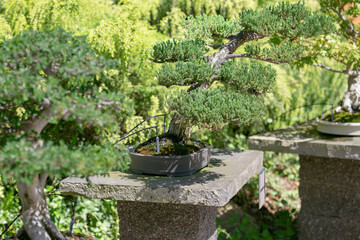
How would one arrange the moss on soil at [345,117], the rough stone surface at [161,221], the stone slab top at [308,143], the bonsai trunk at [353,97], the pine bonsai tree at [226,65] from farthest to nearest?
the bonsai trunk at [353,97]
the moss on soil at [345,117]
the stone slab top at [308,143]
the rough stone surface at [161,221]
the pine bonsai tree at [226,65]

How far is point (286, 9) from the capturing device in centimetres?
167

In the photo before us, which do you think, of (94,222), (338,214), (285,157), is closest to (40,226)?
(94,222)

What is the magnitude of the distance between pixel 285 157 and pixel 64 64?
12.7 feet

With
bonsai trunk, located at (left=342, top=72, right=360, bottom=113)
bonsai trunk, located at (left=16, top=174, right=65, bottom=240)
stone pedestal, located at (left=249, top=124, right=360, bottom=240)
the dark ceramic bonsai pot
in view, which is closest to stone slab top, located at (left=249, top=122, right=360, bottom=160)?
stone pedestal, located at (left=249, top=124, right=360, bottom=240)

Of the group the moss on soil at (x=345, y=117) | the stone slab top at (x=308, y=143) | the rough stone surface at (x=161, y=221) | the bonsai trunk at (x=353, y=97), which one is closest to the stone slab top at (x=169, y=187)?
the rough stone surface at (x=161, y=221)

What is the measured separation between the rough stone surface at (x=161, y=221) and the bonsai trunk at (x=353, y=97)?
141 cm

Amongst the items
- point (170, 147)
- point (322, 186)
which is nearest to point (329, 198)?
point (322, 186)

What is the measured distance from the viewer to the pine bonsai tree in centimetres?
139

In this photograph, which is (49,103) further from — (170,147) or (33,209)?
(170,147)

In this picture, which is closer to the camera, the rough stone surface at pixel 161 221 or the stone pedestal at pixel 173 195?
the stone pedestal at pixel 173 195

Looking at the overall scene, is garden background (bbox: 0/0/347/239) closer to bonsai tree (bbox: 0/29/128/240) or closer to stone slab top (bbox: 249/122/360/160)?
bonsai tree (bbox: 0/29/128/240)

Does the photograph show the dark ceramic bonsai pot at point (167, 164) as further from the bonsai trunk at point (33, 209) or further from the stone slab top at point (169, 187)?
the bonsai trunk at point (33, 209)

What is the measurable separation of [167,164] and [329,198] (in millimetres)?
1672

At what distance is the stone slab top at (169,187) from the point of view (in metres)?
1.41
